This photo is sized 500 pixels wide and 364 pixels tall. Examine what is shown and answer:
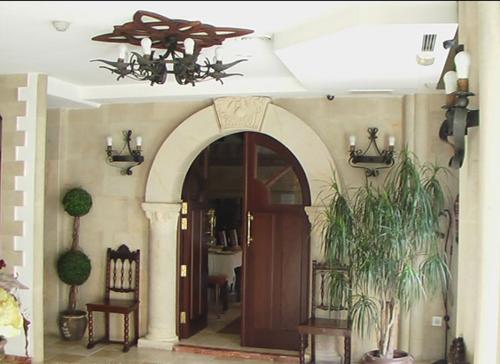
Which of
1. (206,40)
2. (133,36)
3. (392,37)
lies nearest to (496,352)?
(392,37)

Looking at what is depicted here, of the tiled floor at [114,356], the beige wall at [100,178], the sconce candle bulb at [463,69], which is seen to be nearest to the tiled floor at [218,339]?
the tiled floor at [114,356]

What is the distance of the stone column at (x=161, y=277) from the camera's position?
5.82m

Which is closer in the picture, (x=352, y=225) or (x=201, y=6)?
(x=201, y=6)

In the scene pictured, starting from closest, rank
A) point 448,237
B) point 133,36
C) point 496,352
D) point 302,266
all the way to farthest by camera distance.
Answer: point 496,352
point 133,36
point 448,237
point 302,266

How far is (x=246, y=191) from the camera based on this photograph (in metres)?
5.83

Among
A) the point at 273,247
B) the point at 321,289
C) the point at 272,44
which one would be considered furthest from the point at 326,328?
the point at 272,44

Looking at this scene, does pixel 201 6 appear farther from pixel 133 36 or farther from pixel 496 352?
pixel 496 352

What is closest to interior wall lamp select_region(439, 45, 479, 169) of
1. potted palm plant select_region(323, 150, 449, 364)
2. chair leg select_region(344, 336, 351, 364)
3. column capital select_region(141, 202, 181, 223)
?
potted palm plant select_region(323, 150, 449, 364)

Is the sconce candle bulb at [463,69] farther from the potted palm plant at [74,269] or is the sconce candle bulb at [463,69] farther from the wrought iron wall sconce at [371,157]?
the potted palm plant at [74,269]

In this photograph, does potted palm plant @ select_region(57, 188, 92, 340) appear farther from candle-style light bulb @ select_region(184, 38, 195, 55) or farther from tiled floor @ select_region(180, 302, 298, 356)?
candle-style light bulb @ select_region(184, 38, 195, 55)

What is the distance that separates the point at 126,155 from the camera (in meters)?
6.00

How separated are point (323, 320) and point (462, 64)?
3161 millimetres

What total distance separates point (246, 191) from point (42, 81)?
7.30ft

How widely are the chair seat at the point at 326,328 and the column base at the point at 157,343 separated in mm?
1524
